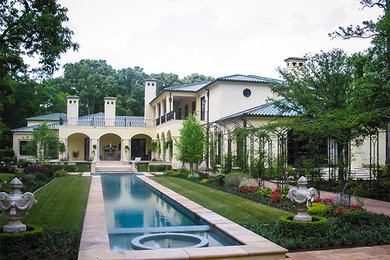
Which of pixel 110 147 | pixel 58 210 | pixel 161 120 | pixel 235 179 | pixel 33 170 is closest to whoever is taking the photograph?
pixel 58 210

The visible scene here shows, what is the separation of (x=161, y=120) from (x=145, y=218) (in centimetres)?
2482

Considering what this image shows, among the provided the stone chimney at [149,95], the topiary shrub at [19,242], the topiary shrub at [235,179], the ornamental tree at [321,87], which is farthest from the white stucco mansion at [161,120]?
the topiary shrub at [19,242]

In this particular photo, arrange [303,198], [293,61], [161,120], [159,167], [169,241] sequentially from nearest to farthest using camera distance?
[303,198] → [169,241] → [293,61] → [159,167] → [161,120]

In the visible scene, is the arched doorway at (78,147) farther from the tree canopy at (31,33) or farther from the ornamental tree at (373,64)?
the ornamental tree at (373,64)

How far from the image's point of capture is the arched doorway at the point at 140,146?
135 feet

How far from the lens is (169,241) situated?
8.01 metres

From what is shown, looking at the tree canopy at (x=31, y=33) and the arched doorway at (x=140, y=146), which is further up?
the tree canopy at (x=31, y=33)

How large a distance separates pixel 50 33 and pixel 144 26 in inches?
183

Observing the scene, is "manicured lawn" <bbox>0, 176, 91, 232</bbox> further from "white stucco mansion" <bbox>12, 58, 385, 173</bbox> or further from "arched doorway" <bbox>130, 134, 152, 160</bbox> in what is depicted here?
"arched doorway" <bbox>130, 134, 152, 160</bbox>

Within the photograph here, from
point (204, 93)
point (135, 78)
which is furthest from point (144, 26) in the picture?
point (135, 78)

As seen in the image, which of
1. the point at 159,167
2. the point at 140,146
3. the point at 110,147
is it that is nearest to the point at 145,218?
the point at 159,167

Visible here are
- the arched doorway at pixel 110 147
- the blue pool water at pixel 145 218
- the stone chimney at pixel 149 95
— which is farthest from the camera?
the stone chimney at pixel 149 95

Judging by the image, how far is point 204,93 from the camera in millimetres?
30938

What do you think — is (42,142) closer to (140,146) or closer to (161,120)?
(161,120)
